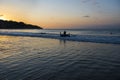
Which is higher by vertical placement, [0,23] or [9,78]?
[0,23]

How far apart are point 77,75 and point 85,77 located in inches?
19.2

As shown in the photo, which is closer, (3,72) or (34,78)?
(34,78)

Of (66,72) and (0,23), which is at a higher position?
(0,23)

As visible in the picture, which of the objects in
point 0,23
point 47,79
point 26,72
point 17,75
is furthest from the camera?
point 0,23

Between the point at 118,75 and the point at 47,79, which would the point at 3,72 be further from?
the point at 118,75

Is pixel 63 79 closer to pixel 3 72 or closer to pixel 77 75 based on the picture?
pixel 77 75

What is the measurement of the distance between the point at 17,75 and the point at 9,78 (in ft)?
1.70

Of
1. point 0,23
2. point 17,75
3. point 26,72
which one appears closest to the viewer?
point 17,75

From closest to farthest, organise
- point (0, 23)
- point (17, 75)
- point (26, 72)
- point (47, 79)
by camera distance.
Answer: point (47, 79)
point (17, 75)
point (26, 72)
point (0, 23)

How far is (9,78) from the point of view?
6801 millimetres

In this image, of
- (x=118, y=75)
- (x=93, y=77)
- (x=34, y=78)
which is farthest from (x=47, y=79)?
(x=118, y=75)

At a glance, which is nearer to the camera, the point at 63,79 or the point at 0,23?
the point at 63,79

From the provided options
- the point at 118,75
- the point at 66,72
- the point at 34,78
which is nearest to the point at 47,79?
the point at 34,78

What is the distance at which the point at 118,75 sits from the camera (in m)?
7.46
